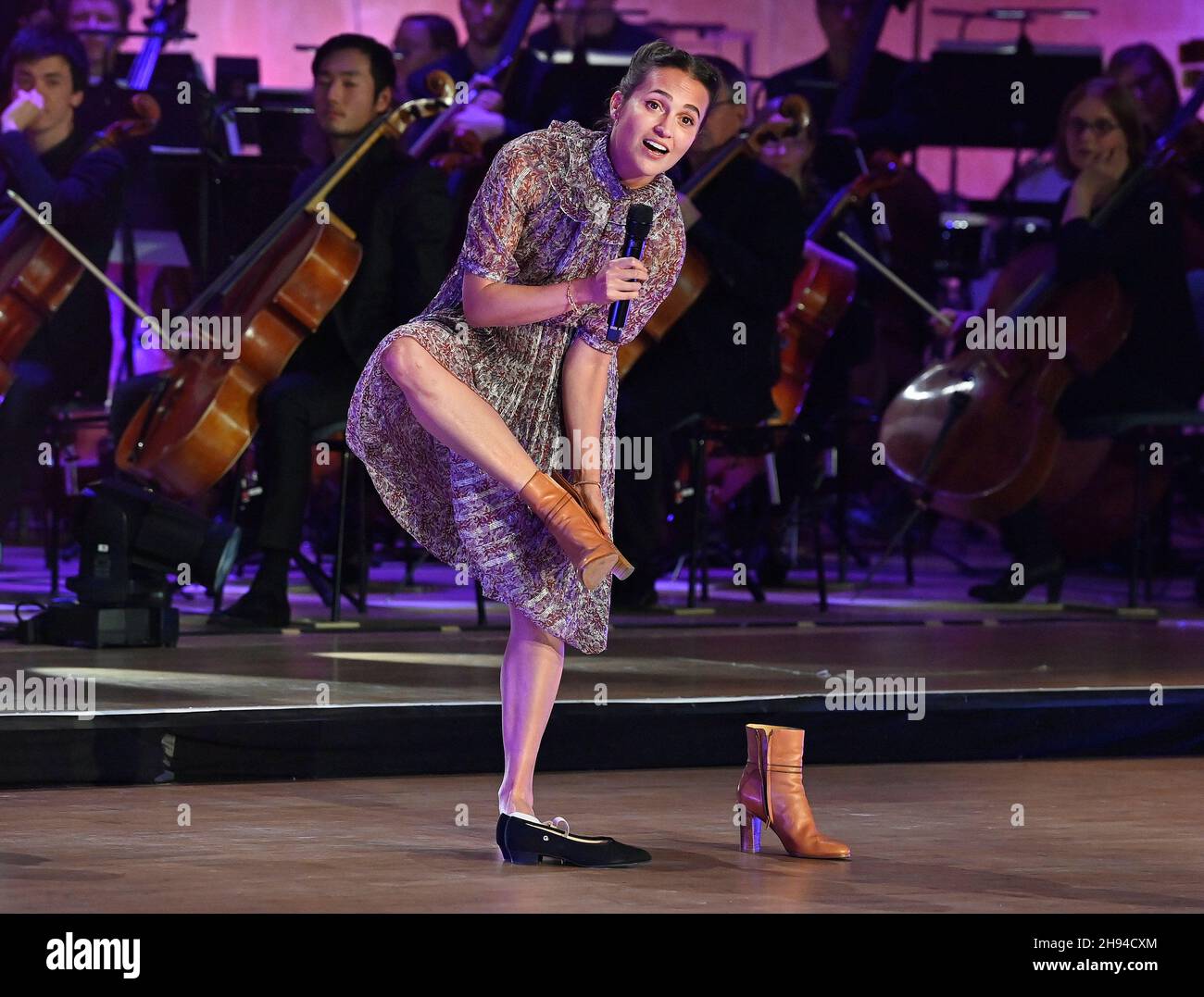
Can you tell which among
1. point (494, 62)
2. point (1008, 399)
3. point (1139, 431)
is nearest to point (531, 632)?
point (1008, 399)

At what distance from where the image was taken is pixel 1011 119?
659 cm

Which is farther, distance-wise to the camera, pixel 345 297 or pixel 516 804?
pixel 345 297

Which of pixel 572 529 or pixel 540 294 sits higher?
pixel 540 294

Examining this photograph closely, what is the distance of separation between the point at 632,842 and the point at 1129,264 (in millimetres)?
2983

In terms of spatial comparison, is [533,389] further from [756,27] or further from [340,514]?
[756,27]

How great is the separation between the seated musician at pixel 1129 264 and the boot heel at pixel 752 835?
2818mm

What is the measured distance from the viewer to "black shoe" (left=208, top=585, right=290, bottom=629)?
4477mm

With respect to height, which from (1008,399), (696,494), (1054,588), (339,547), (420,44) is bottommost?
(1054,588)

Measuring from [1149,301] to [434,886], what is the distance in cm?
348

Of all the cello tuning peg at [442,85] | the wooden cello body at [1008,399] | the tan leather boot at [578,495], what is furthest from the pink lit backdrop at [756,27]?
the tan leather boot at [578,495]

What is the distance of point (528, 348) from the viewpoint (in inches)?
104

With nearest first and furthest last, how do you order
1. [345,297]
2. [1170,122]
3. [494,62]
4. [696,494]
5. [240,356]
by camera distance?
[240,356] → [345,297] → [696,494] → [1170,122] → [494,62]

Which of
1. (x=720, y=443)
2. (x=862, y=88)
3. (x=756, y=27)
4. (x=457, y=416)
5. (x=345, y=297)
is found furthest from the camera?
(x=756, y=27)
